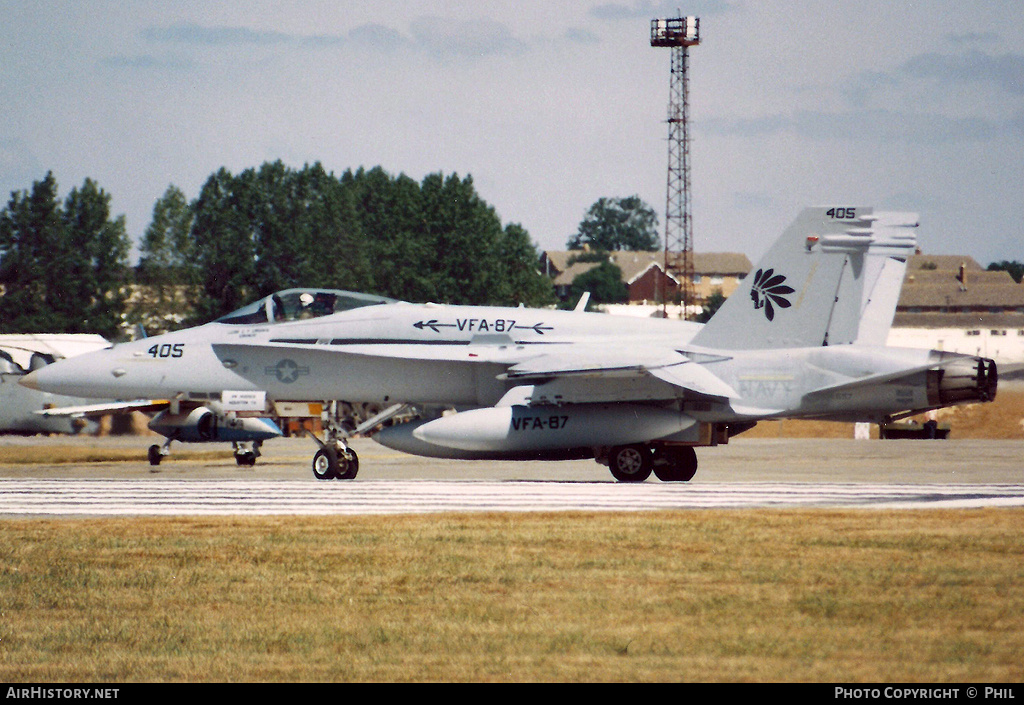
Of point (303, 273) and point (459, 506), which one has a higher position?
point (303, 273)

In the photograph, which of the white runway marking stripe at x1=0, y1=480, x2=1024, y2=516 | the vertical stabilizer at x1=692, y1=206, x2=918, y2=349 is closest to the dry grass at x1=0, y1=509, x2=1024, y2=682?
the white runway marking stripe at x1=0, y1=480, x2=1024, y2=516

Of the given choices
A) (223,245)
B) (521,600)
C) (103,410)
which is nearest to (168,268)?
(223,245)

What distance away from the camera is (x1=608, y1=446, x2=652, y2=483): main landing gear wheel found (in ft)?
65.8

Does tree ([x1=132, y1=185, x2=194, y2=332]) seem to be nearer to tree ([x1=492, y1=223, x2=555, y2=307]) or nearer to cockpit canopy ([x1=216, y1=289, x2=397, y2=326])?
tree ([x1=492, y1=223, x2=555, y2=307])

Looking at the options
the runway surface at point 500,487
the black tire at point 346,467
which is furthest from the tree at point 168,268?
the black tire at point 346,467

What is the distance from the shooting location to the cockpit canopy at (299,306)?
2123 centimetres

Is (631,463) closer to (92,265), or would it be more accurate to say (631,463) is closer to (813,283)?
(813,283)

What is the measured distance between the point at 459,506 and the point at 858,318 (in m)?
7.93

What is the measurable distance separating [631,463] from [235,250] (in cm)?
4945

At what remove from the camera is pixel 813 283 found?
19219 mm

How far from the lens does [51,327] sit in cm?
6247

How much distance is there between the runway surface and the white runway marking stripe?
A: 14 mm

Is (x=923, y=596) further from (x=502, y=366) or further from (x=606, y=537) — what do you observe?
(x=502, y=366)

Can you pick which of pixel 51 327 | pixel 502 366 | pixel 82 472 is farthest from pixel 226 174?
pixel 502 366
